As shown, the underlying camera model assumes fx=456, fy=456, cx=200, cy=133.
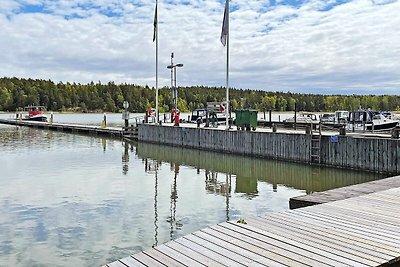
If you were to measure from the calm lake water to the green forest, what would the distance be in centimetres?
9687

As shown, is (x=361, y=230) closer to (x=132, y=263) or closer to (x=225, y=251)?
(x=225, y=251)

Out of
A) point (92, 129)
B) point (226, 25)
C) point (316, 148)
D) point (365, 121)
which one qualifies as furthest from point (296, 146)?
point (92, 129)

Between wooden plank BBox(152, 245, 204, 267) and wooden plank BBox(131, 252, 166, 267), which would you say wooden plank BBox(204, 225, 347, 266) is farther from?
wooden plank BBox(131, 252, 166, 267)

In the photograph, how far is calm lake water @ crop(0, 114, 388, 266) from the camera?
31.4ft

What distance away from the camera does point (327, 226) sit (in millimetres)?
6879

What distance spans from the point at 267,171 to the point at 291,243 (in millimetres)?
14772

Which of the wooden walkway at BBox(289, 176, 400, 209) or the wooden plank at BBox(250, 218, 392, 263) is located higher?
the wooden plank at BBox(250, 218, 392, 263)

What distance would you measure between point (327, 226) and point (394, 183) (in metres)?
6.05

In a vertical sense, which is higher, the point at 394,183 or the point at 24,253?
the point at 394,183

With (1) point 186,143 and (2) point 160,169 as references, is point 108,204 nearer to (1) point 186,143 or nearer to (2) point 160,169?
(2) point 160,169

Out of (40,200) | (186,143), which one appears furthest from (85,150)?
(40,200)

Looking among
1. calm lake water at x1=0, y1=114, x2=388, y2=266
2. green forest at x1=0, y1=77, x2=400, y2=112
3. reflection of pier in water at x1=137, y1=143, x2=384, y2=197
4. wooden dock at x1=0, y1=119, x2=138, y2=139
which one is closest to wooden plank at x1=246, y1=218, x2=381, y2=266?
calm lake water at x1=0, y1=114, x2=388, y2=266

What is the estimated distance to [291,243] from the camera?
5.94 m

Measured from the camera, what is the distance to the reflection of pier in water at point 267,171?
17141 mm
